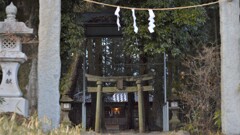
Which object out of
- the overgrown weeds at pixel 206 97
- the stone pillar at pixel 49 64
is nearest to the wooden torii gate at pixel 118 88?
the overgrown weeds at pixel 206 97

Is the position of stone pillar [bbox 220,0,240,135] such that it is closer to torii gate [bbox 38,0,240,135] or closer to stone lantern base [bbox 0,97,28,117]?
torii gate [bbox 38,0,240,135]

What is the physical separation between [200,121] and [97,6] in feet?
14.4

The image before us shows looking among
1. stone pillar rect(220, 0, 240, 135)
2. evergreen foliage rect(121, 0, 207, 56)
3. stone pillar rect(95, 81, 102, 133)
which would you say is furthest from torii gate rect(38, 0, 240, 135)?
stone pillar rect(95, 81, 102, 133)

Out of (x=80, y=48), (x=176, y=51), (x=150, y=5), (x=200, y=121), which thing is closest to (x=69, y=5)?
(x=80, y=48)

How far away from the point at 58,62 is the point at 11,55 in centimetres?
125

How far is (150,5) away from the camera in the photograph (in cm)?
915

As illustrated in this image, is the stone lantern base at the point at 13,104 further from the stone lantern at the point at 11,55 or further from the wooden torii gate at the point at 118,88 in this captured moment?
the wooden torii gate at the point at 118,88

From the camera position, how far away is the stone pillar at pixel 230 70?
6684mm

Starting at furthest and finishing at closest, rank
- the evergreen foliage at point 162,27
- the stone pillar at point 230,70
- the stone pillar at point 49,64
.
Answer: the evergreen foliage at point 162,27
the stone pillar at point 230,70
the stone pillar at point 49,64

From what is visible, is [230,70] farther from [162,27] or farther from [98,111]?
[98,111]

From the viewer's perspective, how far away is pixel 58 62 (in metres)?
6.36

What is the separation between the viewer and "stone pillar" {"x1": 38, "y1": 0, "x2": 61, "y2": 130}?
20.5ft

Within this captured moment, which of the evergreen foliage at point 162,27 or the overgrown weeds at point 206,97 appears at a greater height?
the evergreen foliage at point 162,27

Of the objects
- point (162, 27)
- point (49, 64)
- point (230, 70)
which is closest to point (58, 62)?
point (49, 64)
